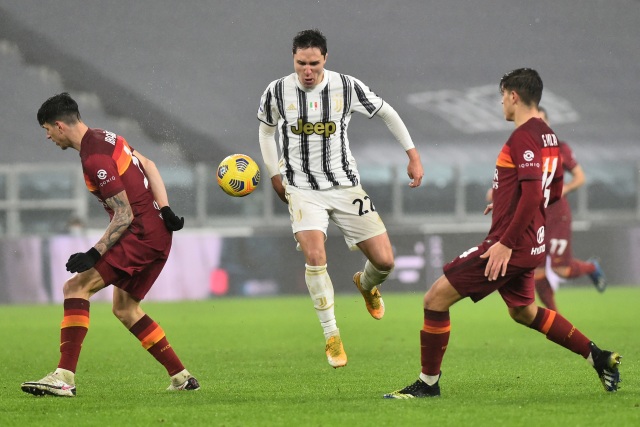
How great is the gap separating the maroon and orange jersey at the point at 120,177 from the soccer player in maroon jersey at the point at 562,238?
437 cm

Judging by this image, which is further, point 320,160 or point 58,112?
point 320,160

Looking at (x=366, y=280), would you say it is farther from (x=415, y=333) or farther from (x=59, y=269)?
(x=59, y=269)

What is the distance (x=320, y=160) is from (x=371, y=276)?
95 centimetres

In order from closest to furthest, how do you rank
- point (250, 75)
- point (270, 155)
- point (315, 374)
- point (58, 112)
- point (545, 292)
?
1. point (58, 112)
2. point (315, 374)
3. point (270, 155)
4. point (545, 292)
5. point (250, 75)

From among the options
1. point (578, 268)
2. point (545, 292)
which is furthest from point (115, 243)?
point (578, 268)

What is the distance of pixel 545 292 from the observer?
1060cm

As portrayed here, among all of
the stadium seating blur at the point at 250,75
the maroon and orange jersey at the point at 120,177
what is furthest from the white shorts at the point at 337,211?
the stadium seating blur at the point at 250,75

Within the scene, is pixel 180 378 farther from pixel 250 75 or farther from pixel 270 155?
pixel 250 75

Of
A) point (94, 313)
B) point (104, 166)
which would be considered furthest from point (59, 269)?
point (104, 166)

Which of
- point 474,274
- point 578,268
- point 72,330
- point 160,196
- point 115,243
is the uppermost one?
point 160,196

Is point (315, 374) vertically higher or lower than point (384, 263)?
lower

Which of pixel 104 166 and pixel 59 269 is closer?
pixel 104 166

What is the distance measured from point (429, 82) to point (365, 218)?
15908 millimetres

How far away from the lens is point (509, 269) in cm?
578
